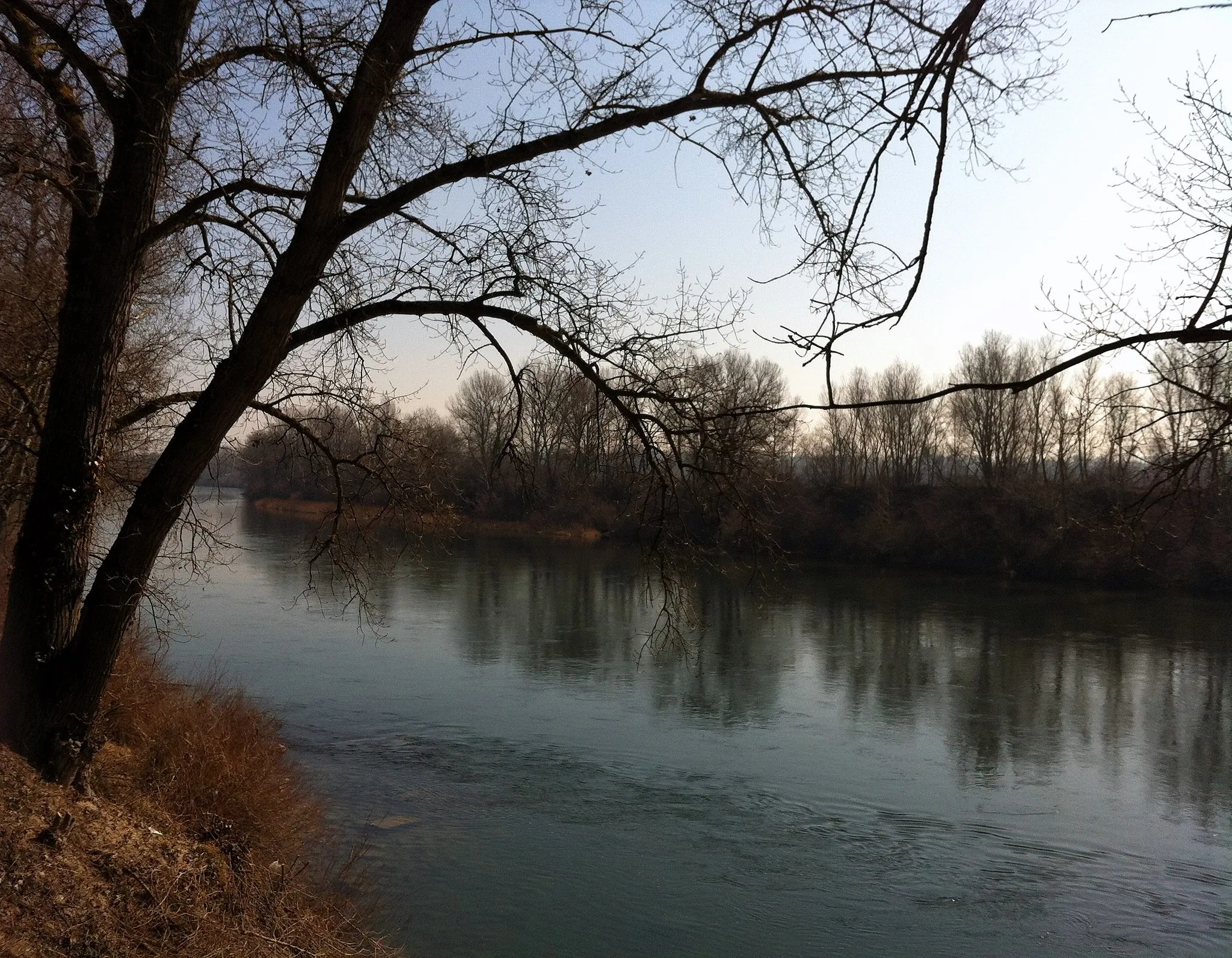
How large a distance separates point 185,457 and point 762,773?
7909 mm

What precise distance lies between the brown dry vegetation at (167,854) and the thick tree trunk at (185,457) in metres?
0.30

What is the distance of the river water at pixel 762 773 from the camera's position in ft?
26.3

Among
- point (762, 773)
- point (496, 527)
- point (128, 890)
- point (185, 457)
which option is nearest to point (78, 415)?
point (185, 457)

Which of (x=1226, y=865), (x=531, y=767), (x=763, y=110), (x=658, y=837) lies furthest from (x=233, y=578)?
(x=763, y=110)

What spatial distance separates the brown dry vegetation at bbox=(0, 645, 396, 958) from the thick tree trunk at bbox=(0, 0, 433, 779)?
0.30m

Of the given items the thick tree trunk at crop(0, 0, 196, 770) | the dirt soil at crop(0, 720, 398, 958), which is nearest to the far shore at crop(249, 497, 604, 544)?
the dirt soil at crop(0, 720, 398, 958)

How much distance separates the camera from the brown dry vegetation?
4.36 metres

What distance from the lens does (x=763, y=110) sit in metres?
4.65

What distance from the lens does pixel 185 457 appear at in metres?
4.91

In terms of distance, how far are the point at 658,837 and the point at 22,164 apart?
7.16 m

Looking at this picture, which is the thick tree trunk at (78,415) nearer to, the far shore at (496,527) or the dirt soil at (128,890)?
the dirt soil at (128,890)

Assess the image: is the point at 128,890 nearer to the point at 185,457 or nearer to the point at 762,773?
the point at 185,457

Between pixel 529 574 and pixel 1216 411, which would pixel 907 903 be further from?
pixel 529 574

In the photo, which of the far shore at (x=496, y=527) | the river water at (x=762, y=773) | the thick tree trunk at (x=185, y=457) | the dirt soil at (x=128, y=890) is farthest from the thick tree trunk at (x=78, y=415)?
the far shore at (x=496, y=527)
